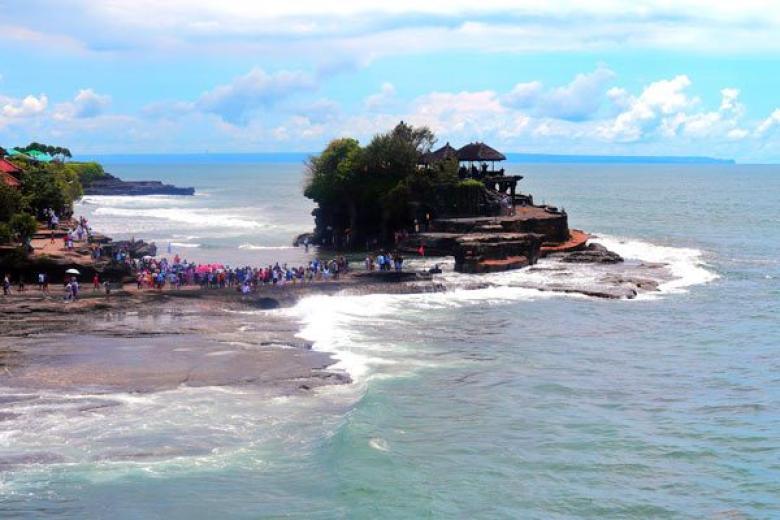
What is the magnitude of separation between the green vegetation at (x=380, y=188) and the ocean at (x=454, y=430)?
24.0 metres

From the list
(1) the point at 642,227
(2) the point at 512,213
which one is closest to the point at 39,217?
(2) the point at 512,213

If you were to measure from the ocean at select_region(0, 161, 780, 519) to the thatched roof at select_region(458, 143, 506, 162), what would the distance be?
1150 inches

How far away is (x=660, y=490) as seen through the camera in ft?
68.6

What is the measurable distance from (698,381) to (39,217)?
150 feet

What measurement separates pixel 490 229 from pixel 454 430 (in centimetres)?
3561

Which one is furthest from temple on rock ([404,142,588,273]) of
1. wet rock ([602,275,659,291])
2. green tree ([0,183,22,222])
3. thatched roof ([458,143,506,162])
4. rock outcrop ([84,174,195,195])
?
rock outcrop ([84,174,195,195])

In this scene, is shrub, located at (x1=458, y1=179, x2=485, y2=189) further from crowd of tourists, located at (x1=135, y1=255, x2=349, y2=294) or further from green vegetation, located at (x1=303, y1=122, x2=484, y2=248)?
crowd of tourists, located at (x1=135, y1=255, x2=349, y2=294)

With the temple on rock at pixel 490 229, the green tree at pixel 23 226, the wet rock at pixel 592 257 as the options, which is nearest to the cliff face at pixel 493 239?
the temple on rock at pixel 490 229

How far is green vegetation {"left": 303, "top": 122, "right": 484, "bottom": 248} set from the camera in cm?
6606

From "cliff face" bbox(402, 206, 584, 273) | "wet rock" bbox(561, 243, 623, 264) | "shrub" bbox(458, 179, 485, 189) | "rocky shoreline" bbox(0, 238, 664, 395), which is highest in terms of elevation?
"shrub" bbox(458, 179, 485, 189)

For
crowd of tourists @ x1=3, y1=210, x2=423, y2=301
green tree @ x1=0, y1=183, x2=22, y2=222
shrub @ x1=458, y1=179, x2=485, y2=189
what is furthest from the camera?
shrub @ x1=458, y1=179, x2=485, y2=189

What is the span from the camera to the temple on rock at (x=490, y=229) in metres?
54.5

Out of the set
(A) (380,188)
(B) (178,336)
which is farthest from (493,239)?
(B) (178,336)

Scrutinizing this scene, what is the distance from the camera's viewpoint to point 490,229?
59344mm
